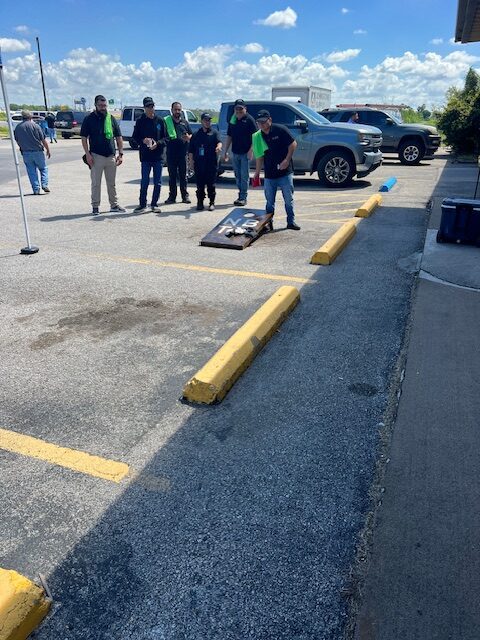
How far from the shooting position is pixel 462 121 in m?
18.8

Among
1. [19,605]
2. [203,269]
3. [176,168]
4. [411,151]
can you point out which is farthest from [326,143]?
[19,605]

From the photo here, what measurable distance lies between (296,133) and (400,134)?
7.94 m

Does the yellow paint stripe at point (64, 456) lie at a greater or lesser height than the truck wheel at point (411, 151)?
lesser

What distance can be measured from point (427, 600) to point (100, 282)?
15.8 ft

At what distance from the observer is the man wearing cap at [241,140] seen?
32.1ft

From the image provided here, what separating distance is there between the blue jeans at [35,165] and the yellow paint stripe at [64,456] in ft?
34.3

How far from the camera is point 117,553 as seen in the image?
7.03 feet

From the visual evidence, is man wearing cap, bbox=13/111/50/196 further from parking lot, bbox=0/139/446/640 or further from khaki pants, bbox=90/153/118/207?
parking lot, bbox=0/139/446/640

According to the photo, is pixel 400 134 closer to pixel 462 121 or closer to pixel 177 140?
pixel 462 121

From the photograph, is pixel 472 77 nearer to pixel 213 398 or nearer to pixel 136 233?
pixel 136 233

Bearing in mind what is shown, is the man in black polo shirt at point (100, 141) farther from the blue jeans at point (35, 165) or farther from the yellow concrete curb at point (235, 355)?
the yellow concrete curb at point (235, 355)

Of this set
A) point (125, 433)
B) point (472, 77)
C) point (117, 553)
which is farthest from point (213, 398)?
point (472, 77)

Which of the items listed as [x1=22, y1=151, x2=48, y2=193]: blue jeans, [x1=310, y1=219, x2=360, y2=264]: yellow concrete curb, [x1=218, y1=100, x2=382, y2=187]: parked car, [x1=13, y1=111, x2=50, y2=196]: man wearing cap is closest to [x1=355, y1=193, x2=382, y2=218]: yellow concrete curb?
[x1=310, y1=219, x2=360, y2=264]: yellow concrete curb

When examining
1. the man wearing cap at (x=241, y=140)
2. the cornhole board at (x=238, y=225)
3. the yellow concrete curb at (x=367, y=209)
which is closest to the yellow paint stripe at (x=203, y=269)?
the cornhole board at (x=238, y=225)
